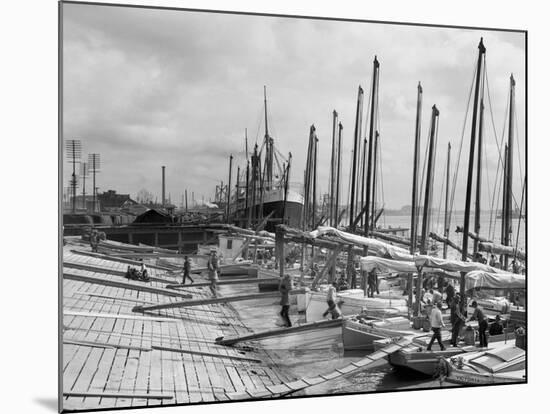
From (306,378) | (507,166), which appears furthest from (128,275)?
(507,166)

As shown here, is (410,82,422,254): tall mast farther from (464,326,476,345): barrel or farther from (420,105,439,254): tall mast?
(464,326,476,345): barrel

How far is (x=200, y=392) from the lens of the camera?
7.82 metres

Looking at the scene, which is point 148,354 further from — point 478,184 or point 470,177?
point 478,184

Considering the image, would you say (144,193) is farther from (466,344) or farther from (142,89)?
(466,344)

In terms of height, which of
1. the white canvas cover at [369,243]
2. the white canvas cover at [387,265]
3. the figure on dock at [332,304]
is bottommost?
the figure on dock at [332,304]

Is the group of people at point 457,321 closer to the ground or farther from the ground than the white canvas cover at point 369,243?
closer to the ground

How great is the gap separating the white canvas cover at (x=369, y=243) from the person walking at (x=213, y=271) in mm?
1426

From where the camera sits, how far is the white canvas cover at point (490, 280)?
8.95m

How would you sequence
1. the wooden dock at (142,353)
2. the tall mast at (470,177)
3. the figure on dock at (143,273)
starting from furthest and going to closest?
the figure on dock at (143,273) → the tall mast at (470,177) → the wooden dock at (142,353)

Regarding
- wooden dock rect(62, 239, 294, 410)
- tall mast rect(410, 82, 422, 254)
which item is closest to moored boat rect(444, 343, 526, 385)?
tall mast rect(410, 82, 422, 254)

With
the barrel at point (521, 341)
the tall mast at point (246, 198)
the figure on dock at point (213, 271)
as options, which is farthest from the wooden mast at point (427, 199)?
the figure on dock at point (213, 271)

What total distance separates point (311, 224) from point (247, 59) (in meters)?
2.51

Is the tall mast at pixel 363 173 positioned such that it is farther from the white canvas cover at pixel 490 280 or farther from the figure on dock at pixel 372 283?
the white canvas cover at pixel 490 280

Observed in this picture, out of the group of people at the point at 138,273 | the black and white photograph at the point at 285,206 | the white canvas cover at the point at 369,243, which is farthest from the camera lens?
the group of people at the point at 138,273
